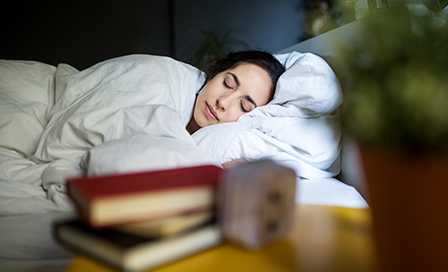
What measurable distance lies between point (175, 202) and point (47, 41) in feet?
10.6

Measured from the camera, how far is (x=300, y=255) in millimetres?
387

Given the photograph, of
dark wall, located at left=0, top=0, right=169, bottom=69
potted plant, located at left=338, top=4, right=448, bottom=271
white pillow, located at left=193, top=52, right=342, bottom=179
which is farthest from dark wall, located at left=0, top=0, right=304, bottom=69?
potted plant, located at left=338, top=4, right=448, bottom=271

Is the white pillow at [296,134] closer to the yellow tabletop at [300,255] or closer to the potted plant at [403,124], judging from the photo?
the yellow tabletop at [300,255]

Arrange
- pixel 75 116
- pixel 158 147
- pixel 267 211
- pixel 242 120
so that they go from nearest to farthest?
pixel 267 211 → pixel 158 147 → pixel 75 116 → pixel 242 120

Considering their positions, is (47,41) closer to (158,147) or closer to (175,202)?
(158,147)

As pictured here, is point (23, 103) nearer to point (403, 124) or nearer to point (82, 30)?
point (403, 124)

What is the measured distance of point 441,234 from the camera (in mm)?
264

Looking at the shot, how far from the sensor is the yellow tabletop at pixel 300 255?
35cm

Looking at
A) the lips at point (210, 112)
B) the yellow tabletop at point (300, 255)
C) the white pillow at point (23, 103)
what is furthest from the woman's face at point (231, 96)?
the yellow tabletop at point (300, 255)

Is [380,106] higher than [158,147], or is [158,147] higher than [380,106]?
[380,106]

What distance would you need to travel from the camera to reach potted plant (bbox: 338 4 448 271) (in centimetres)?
26

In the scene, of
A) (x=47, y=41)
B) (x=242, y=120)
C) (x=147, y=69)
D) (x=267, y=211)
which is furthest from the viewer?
(x=47, y=41)

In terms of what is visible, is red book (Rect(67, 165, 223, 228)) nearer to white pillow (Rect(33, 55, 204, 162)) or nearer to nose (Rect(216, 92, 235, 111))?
white pillow (Rect(33, 55, 204, 162))

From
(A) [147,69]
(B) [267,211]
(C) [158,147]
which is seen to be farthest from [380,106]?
(A) [147,69]
